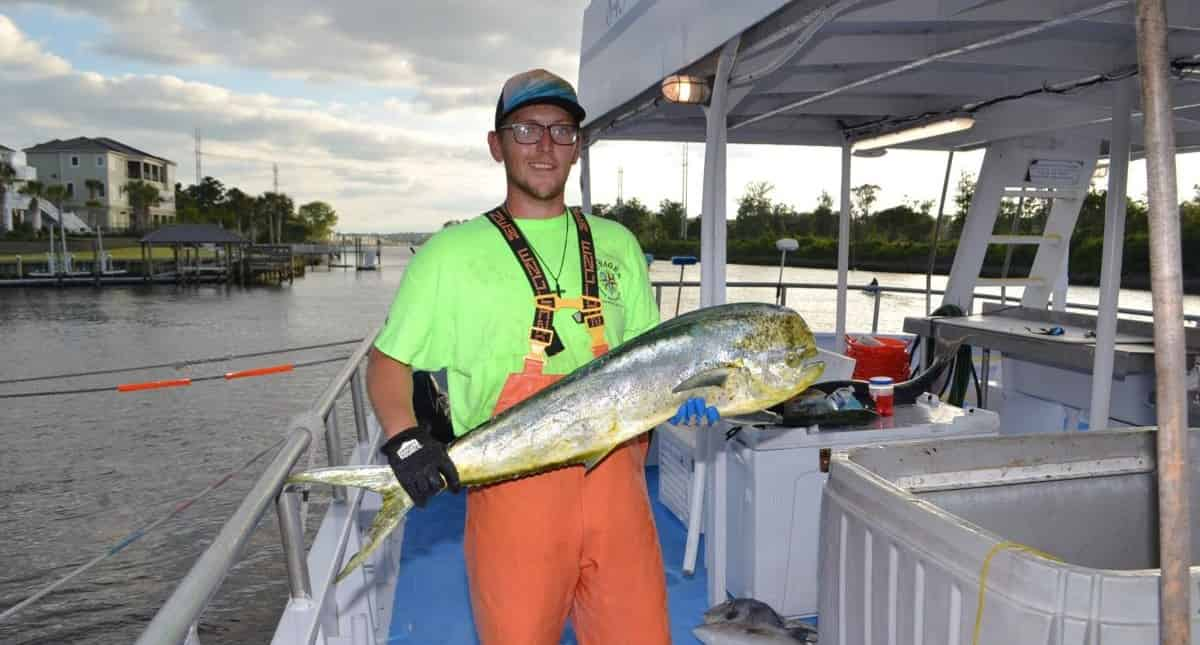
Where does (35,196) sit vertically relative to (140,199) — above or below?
below

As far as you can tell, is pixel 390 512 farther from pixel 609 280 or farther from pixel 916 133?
pixel 916 133

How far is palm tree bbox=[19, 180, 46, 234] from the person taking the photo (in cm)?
10331

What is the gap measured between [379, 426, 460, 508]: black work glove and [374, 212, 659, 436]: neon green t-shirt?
9.6 inches

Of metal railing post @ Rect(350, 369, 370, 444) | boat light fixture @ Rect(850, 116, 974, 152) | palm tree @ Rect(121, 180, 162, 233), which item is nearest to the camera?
metal railing post @ Rect(350, 369, 370, 444)

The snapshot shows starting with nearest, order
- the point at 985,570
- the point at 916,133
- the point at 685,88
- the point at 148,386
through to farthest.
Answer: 1. the point at 985,570
2. the point at 685,88
3. the point at 916,133
4. the point at 148,386

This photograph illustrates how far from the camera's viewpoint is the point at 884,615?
188 centimetres

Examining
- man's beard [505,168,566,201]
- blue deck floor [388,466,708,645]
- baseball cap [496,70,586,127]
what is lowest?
blue deck floor [388,466,708,645]

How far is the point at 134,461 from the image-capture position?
21.6 m

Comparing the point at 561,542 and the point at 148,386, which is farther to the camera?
the point at 148,386

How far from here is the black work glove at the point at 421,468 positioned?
5.76ft

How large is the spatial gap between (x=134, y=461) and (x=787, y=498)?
76.4 ft

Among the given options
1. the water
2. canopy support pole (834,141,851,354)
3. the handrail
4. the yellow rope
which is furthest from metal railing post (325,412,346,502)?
canopy support pole (834,141,851,354)

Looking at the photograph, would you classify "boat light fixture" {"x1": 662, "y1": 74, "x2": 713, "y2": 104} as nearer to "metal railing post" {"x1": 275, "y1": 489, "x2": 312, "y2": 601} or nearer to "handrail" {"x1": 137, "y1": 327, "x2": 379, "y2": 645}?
"handrail" {"x1": 137, "y1": 327, "x2": 379, "y2": 645}

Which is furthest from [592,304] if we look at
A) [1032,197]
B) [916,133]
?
[1032,197]
